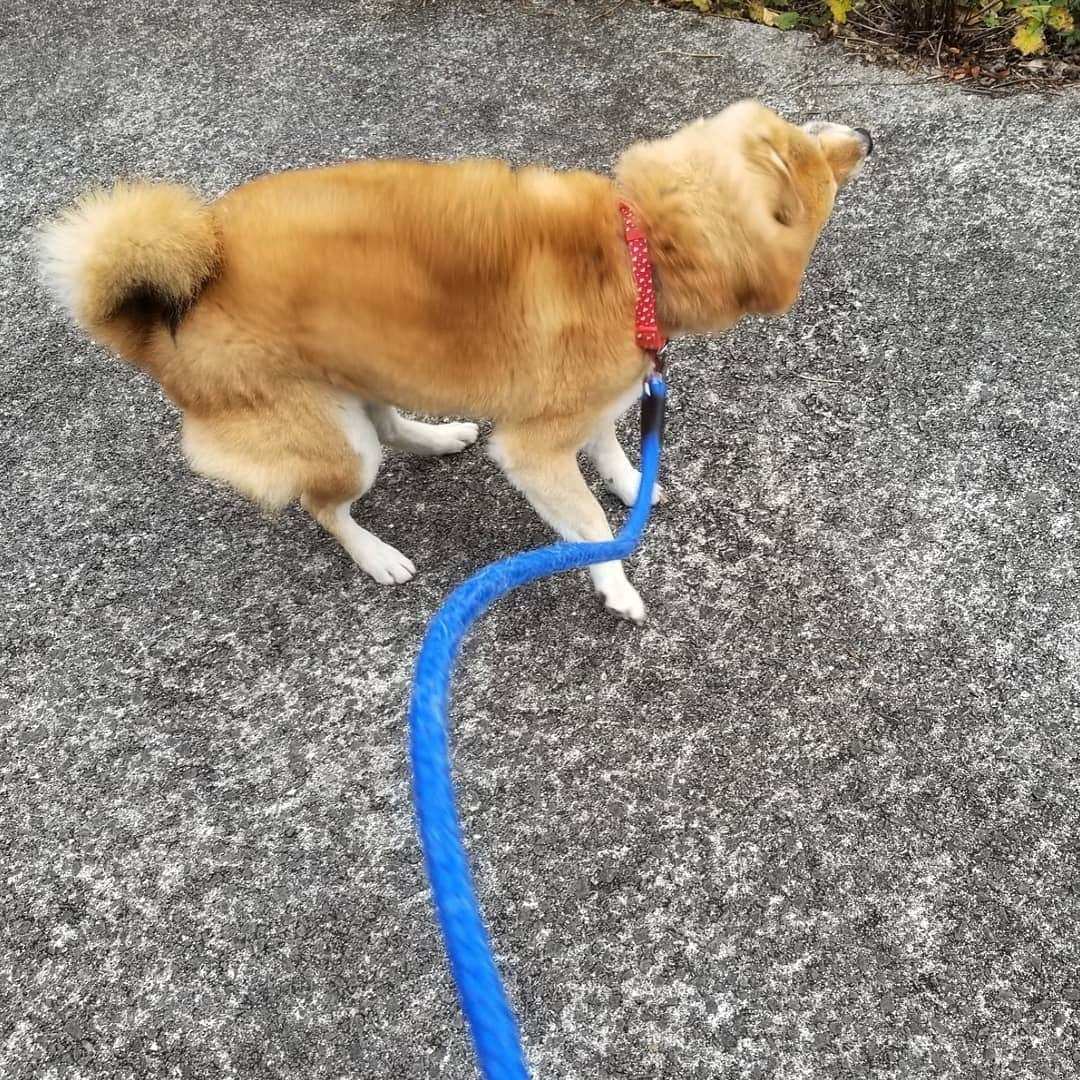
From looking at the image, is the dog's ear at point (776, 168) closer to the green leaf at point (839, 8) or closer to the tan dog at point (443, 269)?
the tan dog at point (443, 269)

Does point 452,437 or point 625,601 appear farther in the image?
point 452,437

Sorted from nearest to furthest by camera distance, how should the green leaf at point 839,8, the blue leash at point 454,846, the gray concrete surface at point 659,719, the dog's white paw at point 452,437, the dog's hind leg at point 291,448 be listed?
the blue leash at point 454,846 → the gray concrete surface at point 659,719 → the dog's hind leg at point 291,448 → the dog's white paw at point 452,437 → the green leaf at point 839,8

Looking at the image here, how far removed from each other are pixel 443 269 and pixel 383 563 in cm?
92

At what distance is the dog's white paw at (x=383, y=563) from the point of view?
8.11ft

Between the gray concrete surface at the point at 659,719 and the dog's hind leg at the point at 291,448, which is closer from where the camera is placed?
the gray concrete surface at the point at 659,719

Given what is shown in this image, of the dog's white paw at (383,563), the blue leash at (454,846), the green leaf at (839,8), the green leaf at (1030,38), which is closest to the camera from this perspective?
the blue leash at (454,846)

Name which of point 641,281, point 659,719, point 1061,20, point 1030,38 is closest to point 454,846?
point 659,719

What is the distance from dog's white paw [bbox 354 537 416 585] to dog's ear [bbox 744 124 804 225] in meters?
1.32

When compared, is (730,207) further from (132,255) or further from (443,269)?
(132,255)

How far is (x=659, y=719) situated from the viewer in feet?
7.10

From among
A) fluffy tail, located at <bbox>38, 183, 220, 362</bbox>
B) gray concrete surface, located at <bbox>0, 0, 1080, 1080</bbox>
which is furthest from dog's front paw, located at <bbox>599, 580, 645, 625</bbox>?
fluffy tail, located at <bbox>38, 183, 220, 362</bbox>

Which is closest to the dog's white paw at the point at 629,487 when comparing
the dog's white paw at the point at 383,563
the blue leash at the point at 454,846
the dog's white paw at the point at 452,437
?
the dog's white paw at the point at 452,437

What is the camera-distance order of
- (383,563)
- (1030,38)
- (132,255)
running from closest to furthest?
1. (132,255)
2. (383,563)
3. (1030,38)

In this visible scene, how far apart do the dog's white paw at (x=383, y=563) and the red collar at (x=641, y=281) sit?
3.16 ft
